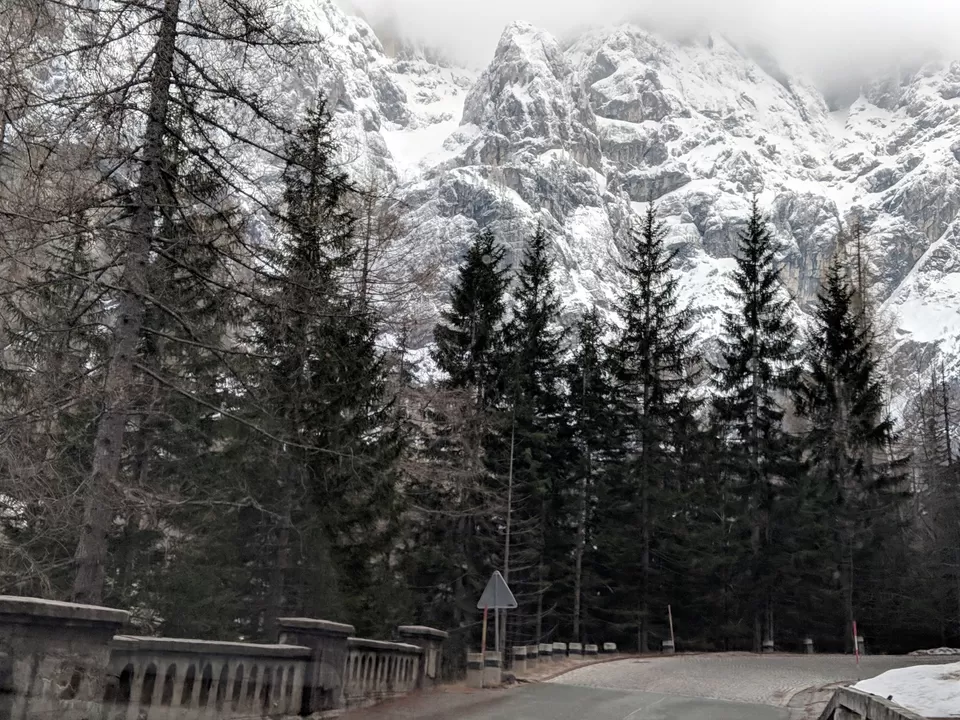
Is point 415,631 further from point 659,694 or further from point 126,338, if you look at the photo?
point 126,338

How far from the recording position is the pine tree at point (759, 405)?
31734 millimetres

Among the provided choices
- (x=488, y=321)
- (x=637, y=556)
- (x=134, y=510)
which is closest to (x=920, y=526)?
(x=637, y=556)

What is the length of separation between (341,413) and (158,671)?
10.4 m

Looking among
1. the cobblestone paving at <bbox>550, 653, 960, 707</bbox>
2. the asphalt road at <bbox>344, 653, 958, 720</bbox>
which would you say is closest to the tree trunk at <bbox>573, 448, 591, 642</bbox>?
the cobblestone paving at <bbox>550, 653, 960, 707</bbox>

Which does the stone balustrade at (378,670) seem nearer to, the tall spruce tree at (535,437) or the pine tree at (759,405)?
the tall spruce tree at (535,437)

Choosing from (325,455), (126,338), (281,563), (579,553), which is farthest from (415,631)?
(579,553)

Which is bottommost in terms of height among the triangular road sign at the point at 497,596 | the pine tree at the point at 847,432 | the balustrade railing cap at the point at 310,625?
the balustrade railing cap at the point at 310,625

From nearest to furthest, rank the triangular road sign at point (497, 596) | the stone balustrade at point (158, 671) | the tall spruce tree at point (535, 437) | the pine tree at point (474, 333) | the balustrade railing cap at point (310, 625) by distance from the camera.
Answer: the stone balustrade at point (158, 671) → the balustrade railing cap at point (310, 625) → the triangular road sign at point (497, 596) → the pine tree at point (474, 333) → the tall spruce tree at point (535, 437)

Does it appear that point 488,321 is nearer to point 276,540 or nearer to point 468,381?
point 468,381

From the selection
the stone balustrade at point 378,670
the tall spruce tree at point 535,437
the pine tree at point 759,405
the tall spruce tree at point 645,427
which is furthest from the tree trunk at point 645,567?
the stone balustrade at point 378,670

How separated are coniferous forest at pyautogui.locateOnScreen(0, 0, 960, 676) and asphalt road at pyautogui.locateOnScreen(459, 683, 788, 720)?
13.1ft

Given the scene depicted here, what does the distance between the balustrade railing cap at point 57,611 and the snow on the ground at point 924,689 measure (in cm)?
664

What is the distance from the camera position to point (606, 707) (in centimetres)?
1245

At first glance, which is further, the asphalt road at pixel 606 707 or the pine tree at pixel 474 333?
the pine tree at pixel 474 333
